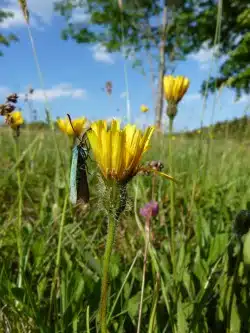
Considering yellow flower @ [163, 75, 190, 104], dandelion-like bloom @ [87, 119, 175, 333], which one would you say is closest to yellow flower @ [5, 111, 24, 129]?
yellow flower @ [163, 75, 190, 104]

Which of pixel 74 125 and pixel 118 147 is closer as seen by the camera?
pixel 118 147

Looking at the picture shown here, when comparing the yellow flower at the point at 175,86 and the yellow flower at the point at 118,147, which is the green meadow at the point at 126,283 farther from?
the yellow flower at the point at 175,86

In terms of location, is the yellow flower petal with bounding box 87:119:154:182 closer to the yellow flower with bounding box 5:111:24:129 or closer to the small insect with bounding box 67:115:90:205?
the small insect with bounding box 67:115:90:205

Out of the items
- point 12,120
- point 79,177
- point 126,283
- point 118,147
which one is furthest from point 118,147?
point 12,120

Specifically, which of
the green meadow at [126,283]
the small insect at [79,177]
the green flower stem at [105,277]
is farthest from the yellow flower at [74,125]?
the green flower stem at [105,277]

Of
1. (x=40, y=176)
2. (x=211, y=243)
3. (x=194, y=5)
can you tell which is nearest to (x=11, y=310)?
(x=211, y=243)

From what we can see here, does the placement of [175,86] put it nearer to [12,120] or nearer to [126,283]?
[12,120]
